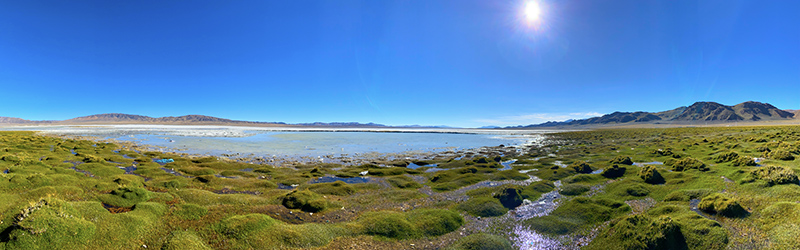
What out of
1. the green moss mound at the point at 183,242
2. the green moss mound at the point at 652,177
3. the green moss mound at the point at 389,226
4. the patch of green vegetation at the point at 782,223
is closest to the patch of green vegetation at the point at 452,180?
the green moss mound at the point at 389,226

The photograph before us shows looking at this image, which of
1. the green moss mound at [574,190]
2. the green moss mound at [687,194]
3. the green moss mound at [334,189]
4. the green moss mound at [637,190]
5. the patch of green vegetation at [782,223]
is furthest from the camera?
the green moss mound at [334,189]

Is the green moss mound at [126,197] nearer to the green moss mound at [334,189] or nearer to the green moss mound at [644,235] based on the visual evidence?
the green moss mound at [334,189]

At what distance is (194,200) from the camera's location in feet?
39.2

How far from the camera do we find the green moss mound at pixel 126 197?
10.3 m

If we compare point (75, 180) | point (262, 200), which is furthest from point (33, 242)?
point (75, 180)

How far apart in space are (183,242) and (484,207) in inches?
446

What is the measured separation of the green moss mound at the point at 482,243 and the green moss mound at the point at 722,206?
763 centimetres

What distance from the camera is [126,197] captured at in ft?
35.1

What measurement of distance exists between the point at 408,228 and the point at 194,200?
970cm

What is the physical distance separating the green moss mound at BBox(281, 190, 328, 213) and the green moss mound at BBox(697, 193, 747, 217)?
50.2 ft

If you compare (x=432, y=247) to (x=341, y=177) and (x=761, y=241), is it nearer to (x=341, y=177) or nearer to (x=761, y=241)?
(x=761, y=241)

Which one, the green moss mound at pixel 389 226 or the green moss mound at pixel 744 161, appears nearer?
the green moss mound at pixel 389 226

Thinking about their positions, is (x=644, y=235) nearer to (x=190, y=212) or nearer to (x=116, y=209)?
(x=190, y=212)

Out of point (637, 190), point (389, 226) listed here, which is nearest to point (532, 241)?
point (389, 226)
